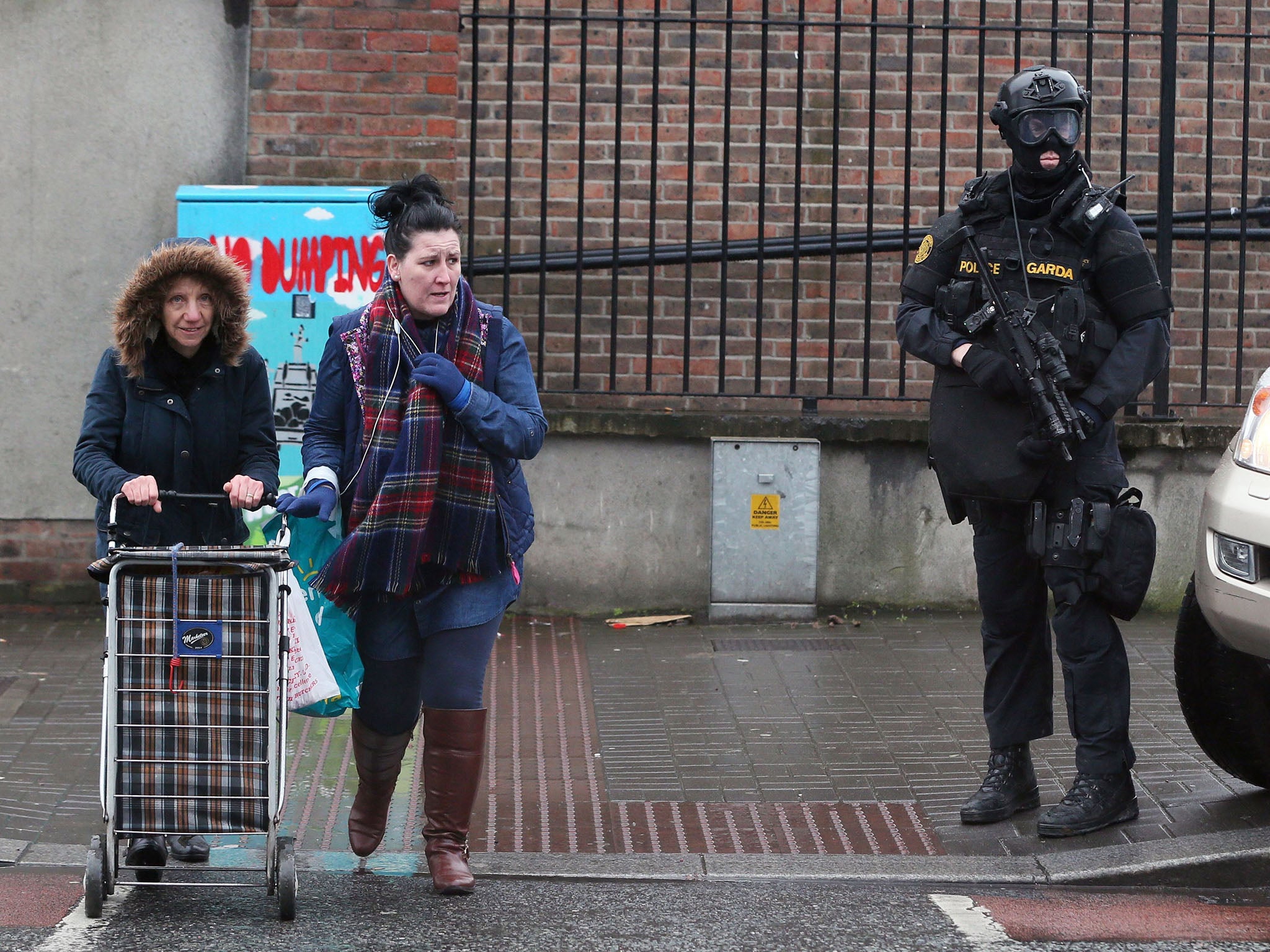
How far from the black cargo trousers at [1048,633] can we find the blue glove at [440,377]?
1.62 metres

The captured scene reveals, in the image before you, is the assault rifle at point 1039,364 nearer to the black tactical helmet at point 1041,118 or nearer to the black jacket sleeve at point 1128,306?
the black jacket sleeve at point 1128,306

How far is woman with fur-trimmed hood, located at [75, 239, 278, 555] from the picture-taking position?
15.1 ft

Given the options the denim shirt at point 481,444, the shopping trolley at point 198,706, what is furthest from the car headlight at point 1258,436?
the shopping trolley at point 198,706

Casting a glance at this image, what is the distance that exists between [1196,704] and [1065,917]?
0.99 m

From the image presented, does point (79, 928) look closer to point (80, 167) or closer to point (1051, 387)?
point (1051, 387)

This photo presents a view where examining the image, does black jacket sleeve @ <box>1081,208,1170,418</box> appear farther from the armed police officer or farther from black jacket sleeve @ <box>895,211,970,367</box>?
black jacket sleeve @ <box>895,211,970,367</box>

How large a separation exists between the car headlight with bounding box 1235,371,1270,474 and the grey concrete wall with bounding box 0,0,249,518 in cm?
472

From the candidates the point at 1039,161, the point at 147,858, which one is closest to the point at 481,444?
the point at 147,858

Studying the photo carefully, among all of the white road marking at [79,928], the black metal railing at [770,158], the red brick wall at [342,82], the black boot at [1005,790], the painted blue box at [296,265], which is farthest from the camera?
the black metal railing at [770,158]

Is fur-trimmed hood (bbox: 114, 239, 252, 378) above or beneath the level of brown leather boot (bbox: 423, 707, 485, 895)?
above

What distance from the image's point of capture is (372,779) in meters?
4.52

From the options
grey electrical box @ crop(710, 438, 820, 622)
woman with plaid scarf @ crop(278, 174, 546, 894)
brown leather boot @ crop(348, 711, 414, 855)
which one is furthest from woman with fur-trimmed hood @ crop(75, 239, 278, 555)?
grey electrical box @ crop(710, 438, 820, 622)

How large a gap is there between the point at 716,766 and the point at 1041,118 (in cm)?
231

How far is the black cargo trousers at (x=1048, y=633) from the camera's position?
191 inches
